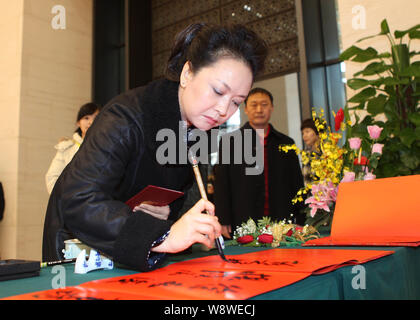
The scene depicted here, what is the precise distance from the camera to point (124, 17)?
5.48 m

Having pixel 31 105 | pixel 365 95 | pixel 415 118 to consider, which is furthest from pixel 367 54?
pixel 31 105

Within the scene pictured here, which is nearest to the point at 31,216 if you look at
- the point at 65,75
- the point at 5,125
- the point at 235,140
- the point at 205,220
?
the point at 5,125

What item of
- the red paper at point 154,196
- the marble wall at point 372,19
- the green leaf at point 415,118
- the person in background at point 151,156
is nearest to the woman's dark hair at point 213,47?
the person in background at point 151,156

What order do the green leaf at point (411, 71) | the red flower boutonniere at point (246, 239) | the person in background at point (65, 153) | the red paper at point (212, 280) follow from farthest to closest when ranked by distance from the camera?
the person in background at point (65, 153) → the green leaf at point (411, 71) → the red flower boutonniere at point (246, 239) → the red paper at point (212, 280)

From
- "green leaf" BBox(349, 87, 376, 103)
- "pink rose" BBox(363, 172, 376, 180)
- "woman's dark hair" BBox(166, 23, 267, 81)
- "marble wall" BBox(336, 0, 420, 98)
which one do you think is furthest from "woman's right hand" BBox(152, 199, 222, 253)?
"marble wall" BBox(336, 0, 420, 98)

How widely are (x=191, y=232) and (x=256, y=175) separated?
2.07m

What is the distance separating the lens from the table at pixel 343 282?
66 centimetres

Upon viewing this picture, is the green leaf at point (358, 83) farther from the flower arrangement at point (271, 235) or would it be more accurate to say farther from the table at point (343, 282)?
the table at point (343, 282)

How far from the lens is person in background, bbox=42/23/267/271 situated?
2.84ft

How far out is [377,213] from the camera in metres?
1.34

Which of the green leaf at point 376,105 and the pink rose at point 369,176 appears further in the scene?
the green leaf at point 376,105

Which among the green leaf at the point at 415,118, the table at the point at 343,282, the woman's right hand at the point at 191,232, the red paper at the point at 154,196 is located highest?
the green leaf at the point at 415,118

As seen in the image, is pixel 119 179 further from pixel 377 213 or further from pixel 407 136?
pixel 407 136

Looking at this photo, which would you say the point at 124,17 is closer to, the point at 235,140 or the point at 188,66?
the point at 235,140
